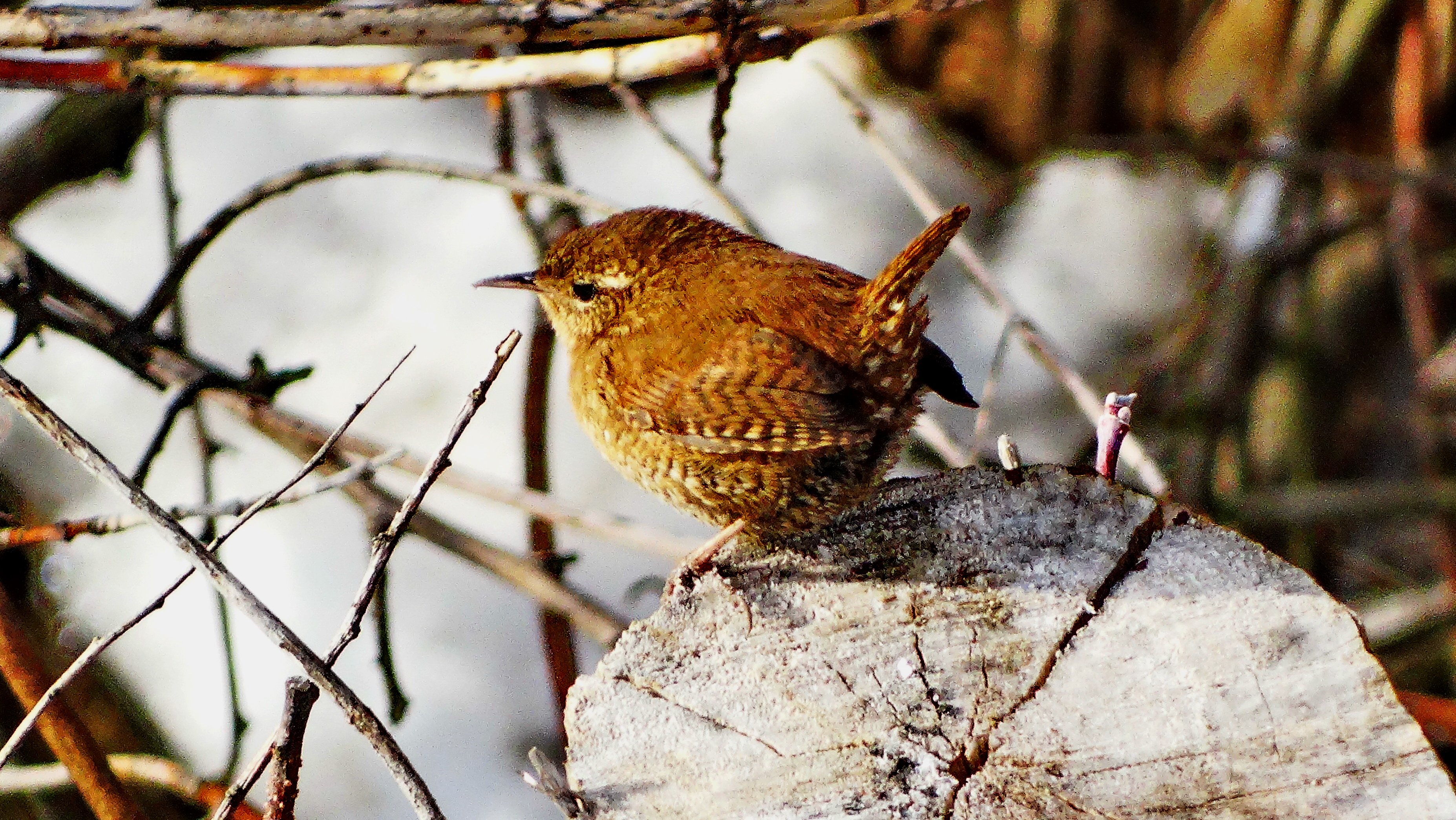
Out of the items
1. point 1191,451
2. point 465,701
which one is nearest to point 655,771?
point 465,701

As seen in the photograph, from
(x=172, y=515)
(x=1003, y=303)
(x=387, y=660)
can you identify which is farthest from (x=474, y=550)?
(x=1003, y=303)

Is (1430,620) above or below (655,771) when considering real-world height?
above

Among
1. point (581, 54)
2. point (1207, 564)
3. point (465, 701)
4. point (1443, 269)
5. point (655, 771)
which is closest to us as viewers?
point (655, 771)

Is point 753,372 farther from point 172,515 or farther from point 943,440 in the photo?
point 172,515

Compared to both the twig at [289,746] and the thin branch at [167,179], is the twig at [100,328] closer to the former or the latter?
the thin branch at [167,179]

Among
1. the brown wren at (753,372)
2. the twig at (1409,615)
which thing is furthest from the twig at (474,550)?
the twig at (1409,615)

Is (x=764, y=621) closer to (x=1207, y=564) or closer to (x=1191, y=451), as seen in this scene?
(x=1207, y=564)

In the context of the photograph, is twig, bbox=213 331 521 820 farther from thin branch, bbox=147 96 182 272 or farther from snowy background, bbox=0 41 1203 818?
snowy background, bbox=0 41 1203 818
